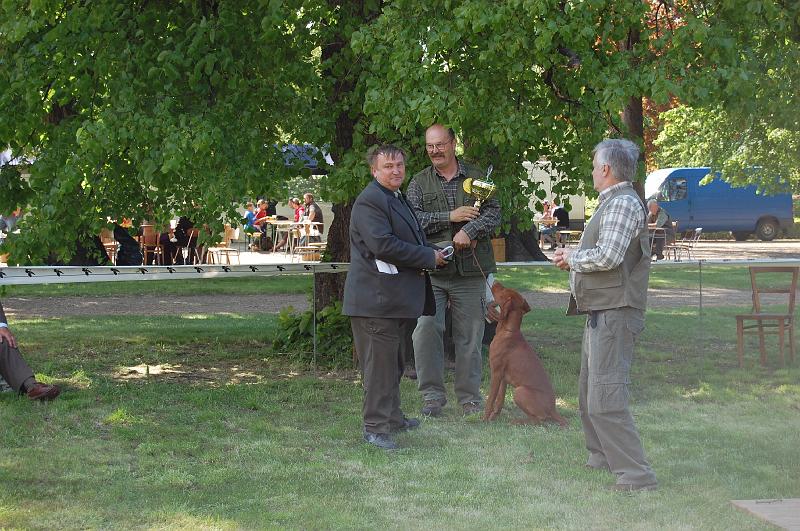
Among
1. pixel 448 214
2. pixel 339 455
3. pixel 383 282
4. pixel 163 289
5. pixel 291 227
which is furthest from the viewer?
pixel 291 227

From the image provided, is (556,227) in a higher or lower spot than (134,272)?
higher

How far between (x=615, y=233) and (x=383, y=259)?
1.65 m

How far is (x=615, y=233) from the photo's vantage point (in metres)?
5.38

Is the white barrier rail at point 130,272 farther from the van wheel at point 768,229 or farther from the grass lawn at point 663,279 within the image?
the van wheel at point 768,229

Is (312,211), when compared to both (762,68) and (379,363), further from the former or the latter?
(379,363)

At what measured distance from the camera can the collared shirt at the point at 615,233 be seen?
5.37m

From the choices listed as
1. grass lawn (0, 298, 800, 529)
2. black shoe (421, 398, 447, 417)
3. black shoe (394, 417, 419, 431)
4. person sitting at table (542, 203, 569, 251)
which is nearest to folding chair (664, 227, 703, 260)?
person sitting at table (542, 203, 569, 251)

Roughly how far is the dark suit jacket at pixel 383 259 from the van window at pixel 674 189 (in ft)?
94.5

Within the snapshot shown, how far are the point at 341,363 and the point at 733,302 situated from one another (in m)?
8.57

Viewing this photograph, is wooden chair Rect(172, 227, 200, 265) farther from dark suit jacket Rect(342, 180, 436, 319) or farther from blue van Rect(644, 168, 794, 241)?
blue van Rect(644, 168, 794, 241)

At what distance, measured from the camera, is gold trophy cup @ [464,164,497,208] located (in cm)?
731

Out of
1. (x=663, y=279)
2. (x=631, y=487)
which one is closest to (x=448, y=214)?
(x=631, y=487)

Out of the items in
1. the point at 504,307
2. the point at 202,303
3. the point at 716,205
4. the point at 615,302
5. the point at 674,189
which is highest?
the point at 674,189

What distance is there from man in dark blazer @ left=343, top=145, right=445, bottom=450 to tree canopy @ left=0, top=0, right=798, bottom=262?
123 centimetres
